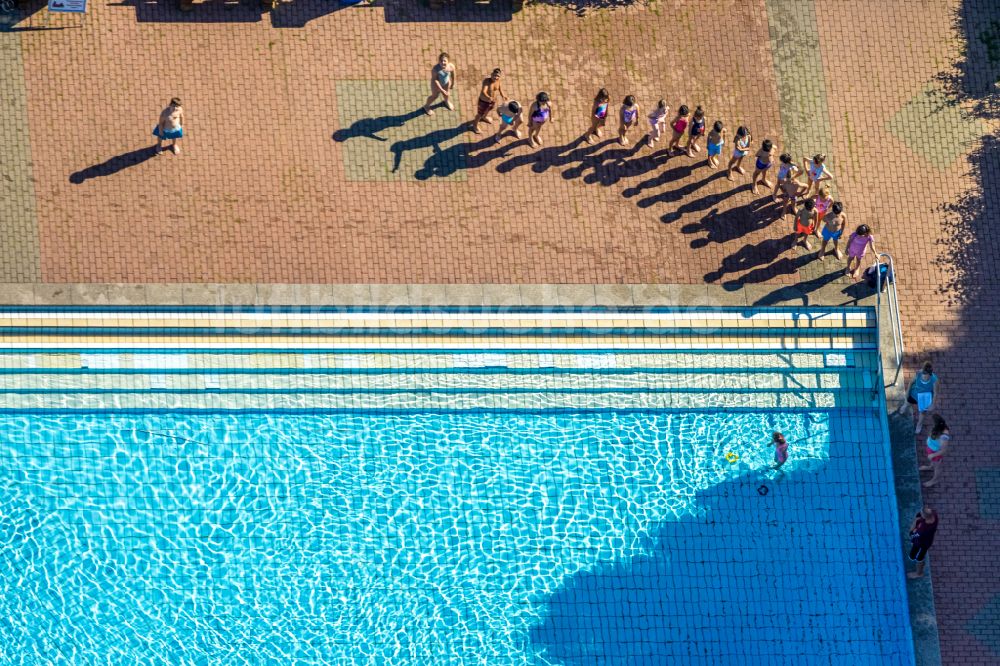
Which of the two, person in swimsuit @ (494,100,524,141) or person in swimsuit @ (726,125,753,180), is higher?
person in swimsuit @ (494,100,524,141)

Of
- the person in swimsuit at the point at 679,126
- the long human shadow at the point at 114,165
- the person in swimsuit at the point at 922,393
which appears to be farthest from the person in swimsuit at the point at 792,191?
the long human shadow at the point at 114,165

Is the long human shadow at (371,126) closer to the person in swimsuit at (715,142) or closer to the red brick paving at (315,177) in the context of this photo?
the red brick paving at (315,177)

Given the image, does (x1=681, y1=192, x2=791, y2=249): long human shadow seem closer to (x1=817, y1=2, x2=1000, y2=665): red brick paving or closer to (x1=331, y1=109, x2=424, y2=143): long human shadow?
(x1=817, y1=2, x2=1000, y2=665): red brick paving

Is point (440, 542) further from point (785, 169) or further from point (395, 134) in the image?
point (785, 169)

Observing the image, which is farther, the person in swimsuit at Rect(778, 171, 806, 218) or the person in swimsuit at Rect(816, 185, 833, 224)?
the person in swimsuit at Rect(778, 171, 806, 218)

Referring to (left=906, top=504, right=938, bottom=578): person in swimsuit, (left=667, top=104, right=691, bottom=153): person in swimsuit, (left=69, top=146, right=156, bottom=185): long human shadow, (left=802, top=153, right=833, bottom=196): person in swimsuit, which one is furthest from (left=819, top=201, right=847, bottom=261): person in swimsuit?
(left=69, top=146, right=156, bottom=185): long human shadow

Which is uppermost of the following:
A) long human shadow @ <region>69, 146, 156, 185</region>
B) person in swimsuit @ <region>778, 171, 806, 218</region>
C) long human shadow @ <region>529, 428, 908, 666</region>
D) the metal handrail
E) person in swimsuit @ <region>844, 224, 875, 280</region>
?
long human shadow @ <region>69, 146, 156, 185</region>

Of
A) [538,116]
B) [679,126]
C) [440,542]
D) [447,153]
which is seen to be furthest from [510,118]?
[440,542]
